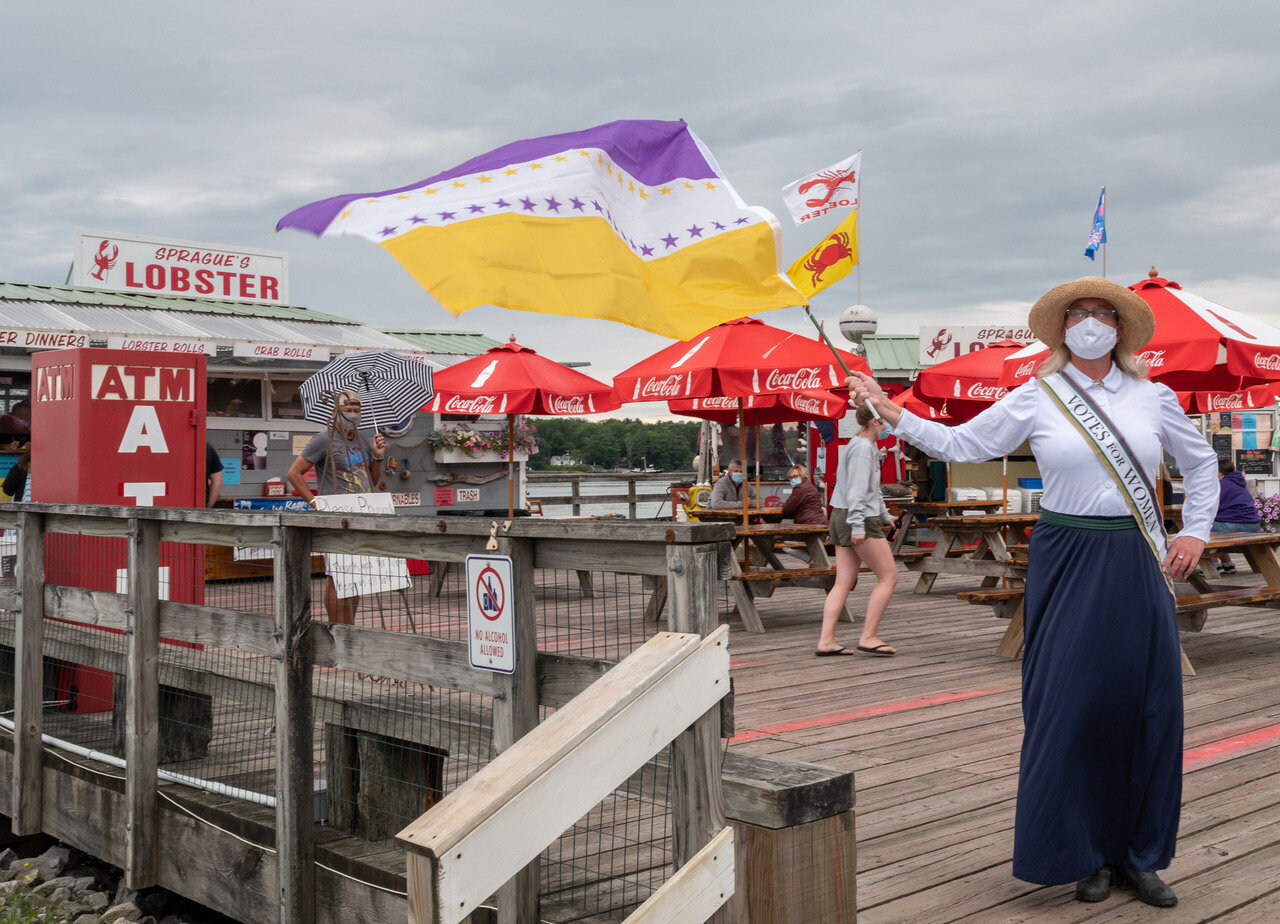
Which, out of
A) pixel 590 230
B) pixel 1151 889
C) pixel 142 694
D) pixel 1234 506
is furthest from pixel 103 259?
pixel 1151 889

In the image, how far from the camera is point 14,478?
8.91 meters

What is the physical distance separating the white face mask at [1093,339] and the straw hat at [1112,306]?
0.06 meters

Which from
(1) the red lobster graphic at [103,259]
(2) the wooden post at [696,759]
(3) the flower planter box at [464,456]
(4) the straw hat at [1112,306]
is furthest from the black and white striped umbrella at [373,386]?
(1) the red lobster graphic at [103,259]

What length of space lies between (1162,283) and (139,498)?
6.28 metres

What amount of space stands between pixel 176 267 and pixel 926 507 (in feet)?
34.6

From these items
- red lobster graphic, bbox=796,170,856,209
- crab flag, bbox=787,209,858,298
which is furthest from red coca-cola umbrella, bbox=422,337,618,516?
crab flag, bbox=787,209,858,298

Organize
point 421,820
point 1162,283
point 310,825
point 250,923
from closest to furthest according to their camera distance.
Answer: point 421,820 → point 310,825 → point 250,923 → point 1162,283

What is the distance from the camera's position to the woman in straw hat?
139 inches

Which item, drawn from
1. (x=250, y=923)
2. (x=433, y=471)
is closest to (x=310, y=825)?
(x=250, y=923)

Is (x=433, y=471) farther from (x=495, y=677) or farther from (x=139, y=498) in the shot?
(x=495, y=677)

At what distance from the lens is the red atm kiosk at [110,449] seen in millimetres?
6219

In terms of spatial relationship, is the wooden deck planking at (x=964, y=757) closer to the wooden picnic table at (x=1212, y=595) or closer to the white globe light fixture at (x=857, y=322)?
the wooden picnic table at (x=1212, y=595)

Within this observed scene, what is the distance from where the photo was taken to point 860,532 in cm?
770

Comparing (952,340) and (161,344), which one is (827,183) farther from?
(952,340)
